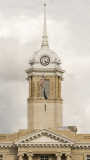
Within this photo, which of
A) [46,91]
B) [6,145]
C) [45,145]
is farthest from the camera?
[46,91]

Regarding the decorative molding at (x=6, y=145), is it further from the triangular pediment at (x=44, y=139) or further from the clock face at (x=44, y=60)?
the clock face at (x=44, y=60)

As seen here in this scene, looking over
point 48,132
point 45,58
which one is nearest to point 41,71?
point 45,58

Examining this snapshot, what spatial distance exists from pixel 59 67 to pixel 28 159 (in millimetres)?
22519

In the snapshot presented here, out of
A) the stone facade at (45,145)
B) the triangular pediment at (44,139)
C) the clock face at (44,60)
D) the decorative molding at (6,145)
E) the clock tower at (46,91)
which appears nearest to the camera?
the triangular pediment at (44,139)

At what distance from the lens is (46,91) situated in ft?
411

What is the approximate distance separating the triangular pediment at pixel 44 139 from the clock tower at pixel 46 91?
1224 cm

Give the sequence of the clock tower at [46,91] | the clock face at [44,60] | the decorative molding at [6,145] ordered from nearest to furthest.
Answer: the decorative molding at [6,145] → the clock tower at [46,91] → the clock face at [44,60]

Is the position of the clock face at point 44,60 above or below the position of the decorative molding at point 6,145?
above

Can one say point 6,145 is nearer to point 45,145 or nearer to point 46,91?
point 45,145

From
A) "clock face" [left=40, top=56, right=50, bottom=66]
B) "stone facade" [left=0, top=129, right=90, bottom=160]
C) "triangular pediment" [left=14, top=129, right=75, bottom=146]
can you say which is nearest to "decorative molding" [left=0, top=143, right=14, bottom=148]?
"stone facade" [left=0, top=129, right=90, bottom=160]

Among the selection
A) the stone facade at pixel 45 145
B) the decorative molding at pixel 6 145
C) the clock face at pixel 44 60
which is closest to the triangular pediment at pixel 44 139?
the stone facade at pixel 45 145

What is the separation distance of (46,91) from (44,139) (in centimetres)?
1572

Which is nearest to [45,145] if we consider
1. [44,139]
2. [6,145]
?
[44,139]

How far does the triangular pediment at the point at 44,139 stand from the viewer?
111m
